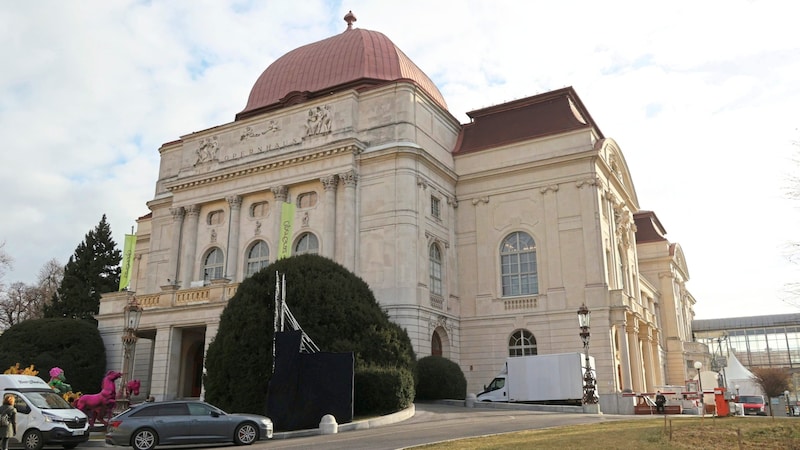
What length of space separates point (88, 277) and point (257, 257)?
18043 mm

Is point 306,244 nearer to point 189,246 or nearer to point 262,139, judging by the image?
point 262,139

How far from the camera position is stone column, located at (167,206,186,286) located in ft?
137

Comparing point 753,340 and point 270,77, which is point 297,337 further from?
point 753,340

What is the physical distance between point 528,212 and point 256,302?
63.7ft

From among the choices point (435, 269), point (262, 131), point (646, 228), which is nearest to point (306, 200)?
point (262, 131)

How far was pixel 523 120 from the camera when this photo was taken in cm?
4056

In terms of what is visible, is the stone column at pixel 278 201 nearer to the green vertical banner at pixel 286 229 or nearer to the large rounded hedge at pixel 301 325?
the green vertical banner at pixel 286 229

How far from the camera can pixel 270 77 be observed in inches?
1786

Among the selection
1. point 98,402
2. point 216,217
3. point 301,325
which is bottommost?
point 98,402

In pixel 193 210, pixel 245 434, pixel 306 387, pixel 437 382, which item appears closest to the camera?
pixel 245 434

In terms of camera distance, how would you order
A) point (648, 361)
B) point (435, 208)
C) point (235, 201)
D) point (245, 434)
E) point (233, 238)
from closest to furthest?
point (245, 434) → point (435, 208) → point (233, 238) → point (235, 201) → point (648, 361)

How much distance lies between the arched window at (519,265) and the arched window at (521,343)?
2.36 meters

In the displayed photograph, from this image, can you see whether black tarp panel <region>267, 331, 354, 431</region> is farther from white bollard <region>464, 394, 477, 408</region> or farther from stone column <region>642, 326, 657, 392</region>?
stone column <region>642, 326, 657, 392</region>

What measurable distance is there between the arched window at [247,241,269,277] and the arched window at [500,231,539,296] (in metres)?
14.2
